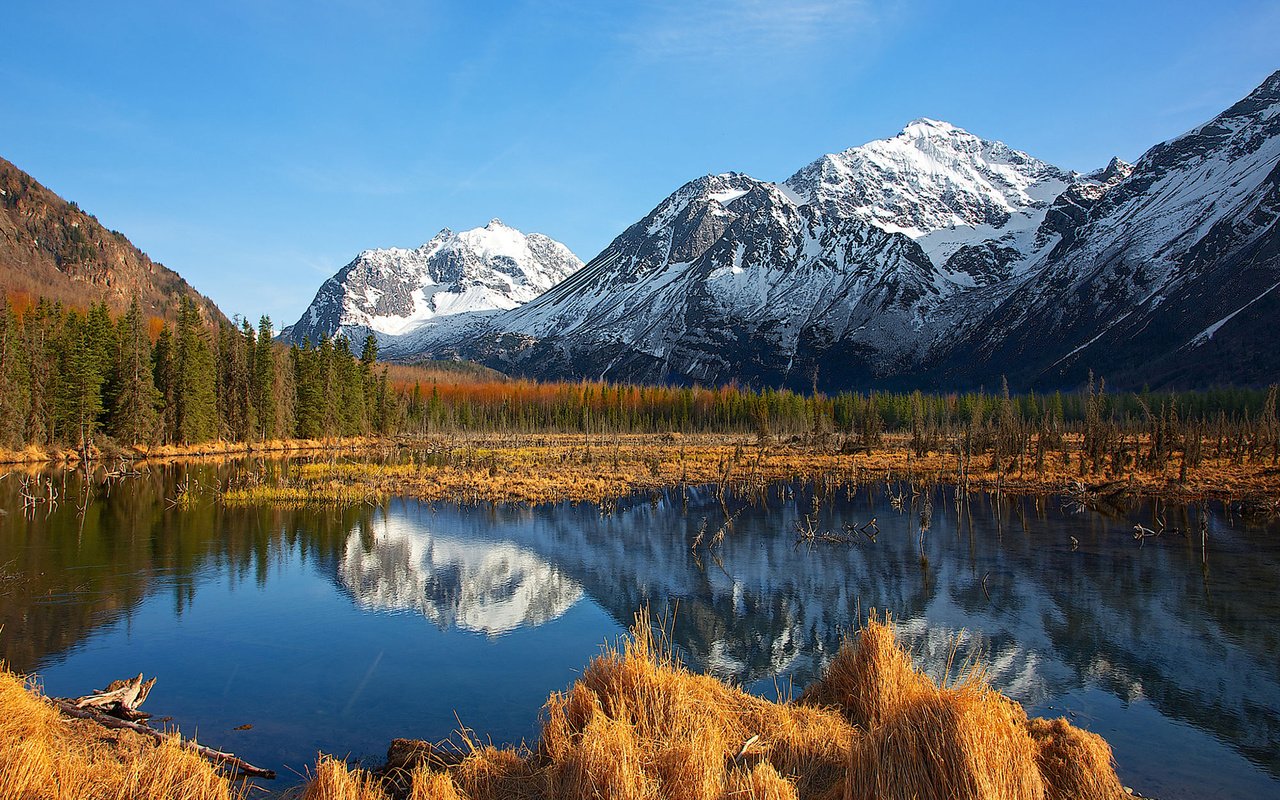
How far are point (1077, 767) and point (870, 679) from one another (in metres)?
2.54

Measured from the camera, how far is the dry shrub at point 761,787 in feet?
18.4

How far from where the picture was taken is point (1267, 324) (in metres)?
136

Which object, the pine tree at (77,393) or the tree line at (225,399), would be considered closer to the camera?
the tree line at (225,399)

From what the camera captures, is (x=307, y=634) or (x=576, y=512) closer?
(x=307, y=634)

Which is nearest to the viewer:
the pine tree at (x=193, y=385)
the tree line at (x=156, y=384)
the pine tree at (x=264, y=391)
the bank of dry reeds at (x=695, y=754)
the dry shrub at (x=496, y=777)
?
the bank of dry reeds at (x=695, y=754)

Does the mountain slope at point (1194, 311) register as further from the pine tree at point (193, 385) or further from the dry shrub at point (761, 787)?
the dry shrub at point (761, 787)

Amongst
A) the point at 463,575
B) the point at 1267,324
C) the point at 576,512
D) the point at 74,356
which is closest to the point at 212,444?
the point at 74,356

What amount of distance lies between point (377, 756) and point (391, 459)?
159ft

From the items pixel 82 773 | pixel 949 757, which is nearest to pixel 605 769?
pixel 949 757

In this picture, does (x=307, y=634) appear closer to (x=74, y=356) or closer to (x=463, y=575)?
(x=463, y=575)

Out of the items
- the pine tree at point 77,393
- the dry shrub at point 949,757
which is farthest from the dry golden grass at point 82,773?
the pine tree at point 77,393

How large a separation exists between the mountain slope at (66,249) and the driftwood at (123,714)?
17781 cm

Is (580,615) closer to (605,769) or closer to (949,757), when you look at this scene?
(605,769)

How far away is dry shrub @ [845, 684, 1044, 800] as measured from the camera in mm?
5414
